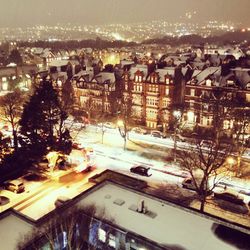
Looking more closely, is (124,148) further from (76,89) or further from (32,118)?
(76,89)

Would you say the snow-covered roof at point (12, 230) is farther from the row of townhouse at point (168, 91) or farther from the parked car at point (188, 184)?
the row of townhouse at point (168, 91)

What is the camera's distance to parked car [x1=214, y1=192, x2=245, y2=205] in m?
36.9

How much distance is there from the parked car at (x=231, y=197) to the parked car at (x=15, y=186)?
21.4 m

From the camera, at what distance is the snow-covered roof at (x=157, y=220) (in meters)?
23.3

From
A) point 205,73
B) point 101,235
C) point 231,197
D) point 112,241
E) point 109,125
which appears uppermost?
point 205,73

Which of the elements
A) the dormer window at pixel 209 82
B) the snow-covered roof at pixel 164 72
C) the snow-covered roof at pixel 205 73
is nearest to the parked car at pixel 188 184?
the dormer window at pixel 209 82

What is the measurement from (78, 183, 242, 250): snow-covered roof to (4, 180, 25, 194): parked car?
511 inches

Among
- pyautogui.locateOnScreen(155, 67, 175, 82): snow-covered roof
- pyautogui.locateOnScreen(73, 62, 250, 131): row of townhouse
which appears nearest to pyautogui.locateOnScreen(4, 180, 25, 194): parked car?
pyautogui.locateOnScreen(73, 62, 250, 131): row of townhouse

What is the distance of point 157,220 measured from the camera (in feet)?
83.7

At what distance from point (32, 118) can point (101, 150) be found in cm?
1258

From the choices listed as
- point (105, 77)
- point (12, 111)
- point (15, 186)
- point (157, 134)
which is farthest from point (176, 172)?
point (105, 77)

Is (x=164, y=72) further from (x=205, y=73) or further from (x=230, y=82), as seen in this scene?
(x=230, y=82)

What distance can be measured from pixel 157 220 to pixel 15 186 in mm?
19711

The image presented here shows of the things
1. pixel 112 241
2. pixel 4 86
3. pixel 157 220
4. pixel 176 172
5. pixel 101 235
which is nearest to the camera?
pixel 112 241
